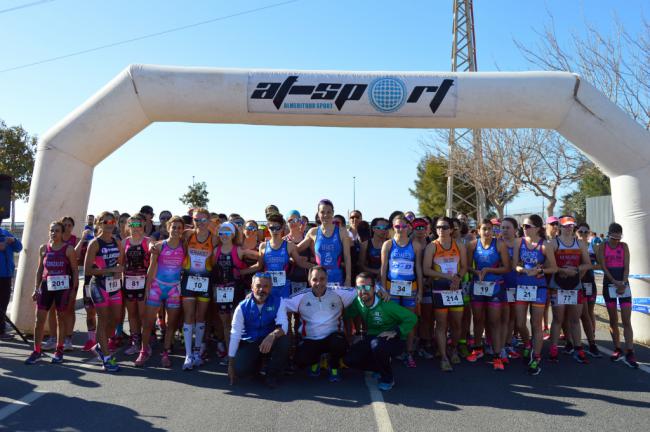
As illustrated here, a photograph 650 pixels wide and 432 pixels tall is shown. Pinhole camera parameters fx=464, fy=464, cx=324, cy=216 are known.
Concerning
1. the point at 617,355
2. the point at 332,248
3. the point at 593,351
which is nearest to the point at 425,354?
the point at 332,248

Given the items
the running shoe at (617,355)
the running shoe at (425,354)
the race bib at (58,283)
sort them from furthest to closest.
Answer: the running shoe at (425,354)
the running shoe at (617,355)
the race bib at (58,283)

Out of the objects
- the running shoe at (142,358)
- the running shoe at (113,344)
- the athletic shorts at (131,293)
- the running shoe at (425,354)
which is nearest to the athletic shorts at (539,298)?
the running shoe at (425,354)

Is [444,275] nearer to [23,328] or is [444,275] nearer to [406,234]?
[406,234]

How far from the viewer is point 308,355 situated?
520 cm

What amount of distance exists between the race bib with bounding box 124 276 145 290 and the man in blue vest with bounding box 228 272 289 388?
5.22 feet

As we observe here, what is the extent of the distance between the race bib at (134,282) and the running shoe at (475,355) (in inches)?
168

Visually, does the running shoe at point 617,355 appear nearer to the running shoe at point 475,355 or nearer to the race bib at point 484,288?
the running shoe at point 475,355

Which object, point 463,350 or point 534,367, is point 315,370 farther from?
point 534,367

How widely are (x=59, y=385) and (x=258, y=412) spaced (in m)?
2.28

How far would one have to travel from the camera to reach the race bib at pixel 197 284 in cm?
562

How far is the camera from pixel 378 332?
521 cm

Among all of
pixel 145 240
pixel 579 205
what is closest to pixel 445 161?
pixel 145 240

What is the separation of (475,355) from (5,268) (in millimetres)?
6951

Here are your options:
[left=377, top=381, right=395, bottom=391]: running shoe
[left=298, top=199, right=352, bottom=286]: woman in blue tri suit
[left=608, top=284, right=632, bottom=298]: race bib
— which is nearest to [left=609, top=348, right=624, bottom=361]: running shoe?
[left=608, top=284, right=632, bottom=298]: race bib
